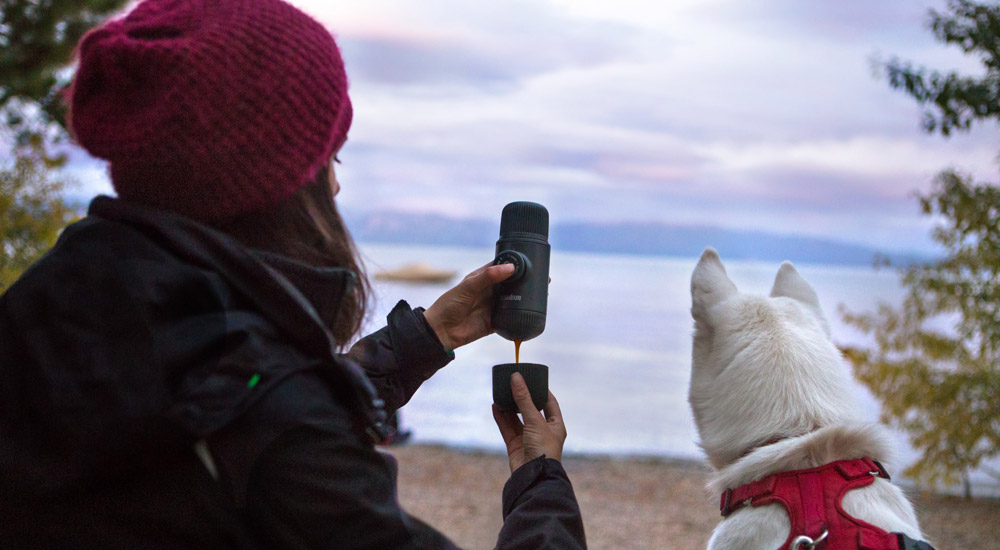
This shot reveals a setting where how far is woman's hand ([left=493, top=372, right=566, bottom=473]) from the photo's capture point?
1715 millimetres

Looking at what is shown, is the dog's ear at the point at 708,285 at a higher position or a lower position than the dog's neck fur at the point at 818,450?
higher

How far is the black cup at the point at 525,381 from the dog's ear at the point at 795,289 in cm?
140

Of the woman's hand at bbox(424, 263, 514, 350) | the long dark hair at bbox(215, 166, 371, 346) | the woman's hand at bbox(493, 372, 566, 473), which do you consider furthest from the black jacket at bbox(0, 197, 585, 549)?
the woman's hand at bbox(424, 263, 514, 350)

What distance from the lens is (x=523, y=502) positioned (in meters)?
1.57

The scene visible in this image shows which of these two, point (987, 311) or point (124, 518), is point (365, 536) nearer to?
point (124, 518)

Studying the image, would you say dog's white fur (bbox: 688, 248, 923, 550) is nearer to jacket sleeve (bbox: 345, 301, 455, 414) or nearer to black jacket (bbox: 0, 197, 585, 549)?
jacket sleeve (bbox: 345, 301, 455, 414)

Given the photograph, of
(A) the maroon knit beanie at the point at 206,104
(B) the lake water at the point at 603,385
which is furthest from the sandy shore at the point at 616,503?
(A) the maroon knit beanie at the point at 206,104

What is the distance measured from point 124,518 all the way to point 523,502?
782 millimetres

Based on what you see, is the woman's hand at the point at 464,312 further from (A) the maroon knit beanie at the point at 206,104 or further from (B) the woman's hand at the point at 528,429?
(A) the maroon knit beanie at the point at 206,104

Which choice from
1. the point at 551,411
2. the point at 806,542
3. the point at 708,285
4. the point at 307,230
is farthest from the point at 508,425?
the point at 708,285

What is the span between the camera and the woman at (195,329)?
1.05 m

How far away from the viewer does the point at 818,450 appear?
2287mm

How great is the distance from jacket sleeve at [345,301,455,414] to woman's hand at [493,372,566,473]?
25 cm

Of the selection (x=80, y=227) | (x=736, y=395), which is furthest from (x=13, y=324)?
(x=736, y=395)
